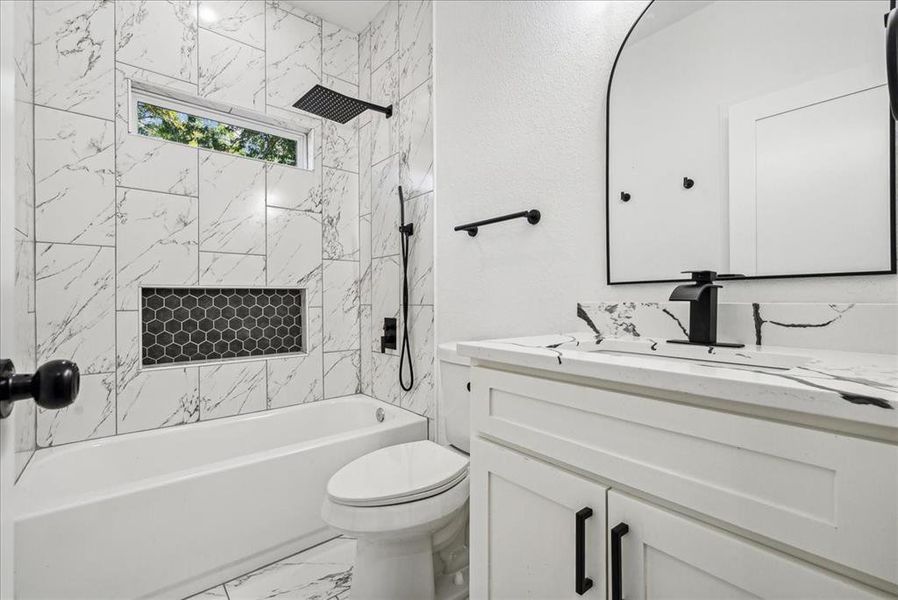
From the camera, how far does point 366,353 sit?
2662 mm

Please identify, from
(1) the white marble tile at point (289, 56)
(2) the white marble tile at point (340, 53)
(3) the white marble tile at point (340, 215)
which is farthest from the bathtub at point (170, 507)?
(2) the white marble tile at point (340, 53)

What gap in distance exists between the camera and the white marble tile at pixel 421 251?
2.12 metres

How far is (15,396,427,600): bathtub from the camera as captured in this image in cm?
127

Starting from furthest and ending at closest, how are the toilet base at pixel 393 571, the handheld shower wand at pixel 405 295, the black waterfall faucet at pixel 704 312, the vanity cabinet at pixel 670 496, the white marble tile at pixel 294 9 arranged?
1. the white marble tile at pixel 294 9
2. the handheld shower wand at pixel 405 295
3. the toilet base at pixel 393 571
4. the black waterfall faucet at pixel 704 312
5. the vanity cabinet at pixel 670 496

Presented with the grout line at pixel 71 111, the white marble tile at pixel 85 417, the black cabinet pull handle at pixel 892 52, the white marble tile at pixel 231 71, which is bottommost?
the white marble tile at pixel 85 417

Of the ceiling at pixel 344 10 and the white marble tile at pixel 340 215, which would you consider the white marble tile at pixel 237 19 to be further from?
the white marble tile at pixel 340 215

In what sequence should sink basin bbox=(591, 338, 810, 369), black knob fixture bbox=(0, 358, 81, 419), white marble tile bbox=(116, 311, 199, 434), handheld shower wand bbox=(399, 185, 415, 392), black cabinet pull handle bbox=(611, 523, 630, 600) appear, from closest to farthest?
black knob fixture bbox=(0, 358, 81, 419) < black cabinet pull handle bbox=(611, 523, 630, 600) < sink basin bbox=(591, 338, 810, 369) < white marble tile bbox=(116, 311, 199, 434) < handheld shower wand bbox=(399, 185, 415, 392)

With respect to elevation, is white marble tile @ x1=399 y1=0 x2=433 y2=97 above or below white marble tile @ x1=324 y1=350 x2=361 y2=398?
above

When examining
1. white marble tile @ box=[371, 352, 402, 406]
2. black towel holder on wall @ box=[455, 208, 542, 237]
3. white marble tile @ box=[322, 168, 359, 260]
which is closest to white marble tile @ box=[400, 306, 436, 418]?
white marble tile @ box=[371, 352, 402, 406]

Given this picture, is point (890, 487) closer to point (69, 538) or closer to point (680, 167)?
point (680, 167)

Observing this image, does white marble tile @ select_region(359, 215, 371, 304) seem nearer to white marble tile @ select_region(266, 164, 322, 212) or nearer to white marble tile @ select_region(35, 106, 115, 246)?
white marble tile @ select_region(266, 164, 322, 212)

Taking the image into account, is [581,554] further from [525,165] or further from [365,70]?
[365,70]

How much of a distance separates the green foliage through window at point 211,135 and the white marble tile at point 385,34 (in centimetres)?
77

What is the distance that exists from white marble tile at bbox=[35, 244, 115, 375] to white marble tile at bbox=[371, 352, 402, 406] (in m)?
1.31
